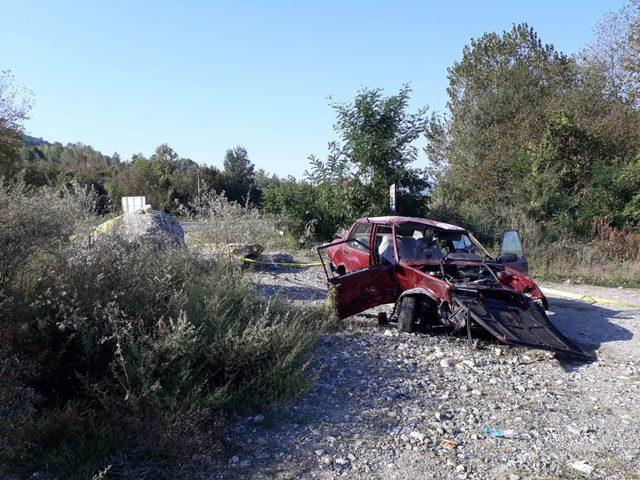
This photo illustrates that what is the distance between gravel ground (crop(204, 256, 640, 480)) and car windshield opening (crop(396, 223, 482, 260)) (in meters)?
1.44

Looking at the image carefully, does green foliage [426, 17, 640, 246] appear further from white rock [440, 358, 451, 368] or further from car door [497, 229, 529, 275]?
white rock [440, 358, 451, 368]

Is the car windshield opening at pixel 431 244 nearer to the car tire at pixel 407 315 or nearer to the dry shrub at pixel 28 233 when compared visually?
the car tire at pixel 407 315

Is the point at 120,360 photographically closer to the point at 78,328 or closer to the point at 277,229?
the point at 78,328

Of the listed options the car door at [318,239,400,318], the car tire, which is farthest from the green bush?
the car tire

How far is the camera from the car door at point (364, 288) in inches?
282

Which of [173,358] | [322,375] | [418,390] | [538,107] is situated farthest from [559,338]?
[538,107]

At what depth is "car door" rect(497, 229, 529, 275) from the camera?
8.34m

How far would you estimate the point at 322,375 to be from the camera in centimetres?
548

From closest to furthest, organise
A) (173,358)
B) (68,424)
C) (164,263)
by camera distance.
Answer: (68,424), (173,358), (164,263)

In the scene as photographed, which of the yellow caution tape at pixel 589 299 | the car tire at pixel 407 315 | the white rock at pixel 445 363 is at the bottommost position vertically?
the white rock at pixel 445 363

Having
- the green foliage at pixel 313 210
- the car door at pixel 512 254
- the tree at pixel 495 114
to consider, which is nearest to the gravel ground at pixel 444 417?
the car door at pixel 512 254

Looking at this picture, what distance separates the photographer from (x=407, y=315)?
6.98m

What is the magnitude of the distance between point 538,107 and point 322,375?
61.0 ft

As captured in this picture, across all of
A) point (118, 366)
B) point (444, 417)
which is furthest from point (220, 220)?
point (444, 417)
